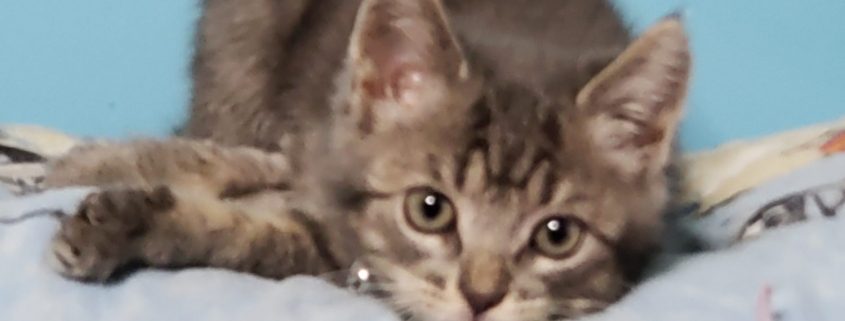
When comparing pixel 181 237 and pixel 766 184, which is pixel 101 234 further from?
pixel 766 184

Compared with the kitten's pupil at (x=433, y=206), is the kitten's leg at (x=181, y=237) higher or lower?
lower

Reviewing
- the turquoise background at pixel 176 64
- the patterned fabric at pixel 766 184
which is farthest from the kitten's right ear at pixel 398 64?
the turquoise background at pixel 176 64

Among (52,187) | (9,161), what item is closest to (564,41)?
(52,187)

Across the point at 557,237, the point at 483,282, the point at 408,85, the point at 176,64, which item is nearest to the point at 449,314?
the point at 483,282

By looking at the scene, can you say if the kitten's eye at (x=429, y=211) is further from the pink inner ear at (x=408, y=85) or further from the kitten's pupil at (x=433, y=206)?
the pink inner ear at (x=408, y=85)

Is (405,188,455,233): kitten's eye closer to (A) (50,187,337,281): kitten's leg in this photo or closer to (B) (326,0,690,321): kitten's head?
(B) (326,0,690,321): kitten's head

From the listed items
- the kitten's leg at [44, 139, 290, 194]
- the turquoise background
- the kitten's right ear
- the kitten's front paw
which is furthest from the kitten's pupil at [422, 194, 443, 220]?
the turquoise background

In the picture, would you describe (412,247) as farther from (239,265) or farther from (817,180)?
(817,180)
